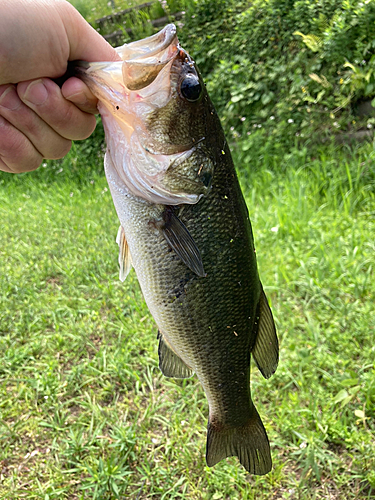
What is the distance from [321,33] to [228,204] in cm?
458

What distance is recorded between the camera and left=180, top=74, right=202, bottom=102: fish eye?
1.16 meters

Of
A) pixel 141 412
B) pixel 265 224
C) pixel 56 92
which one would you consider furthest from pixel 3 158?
pixel 265 224

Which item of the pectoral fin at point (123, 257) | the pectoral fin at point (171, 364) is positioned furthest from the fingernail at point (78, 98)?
the pectoral fin at point (171, 364)

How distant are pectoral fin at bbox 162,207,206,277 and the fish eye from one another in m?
0.35

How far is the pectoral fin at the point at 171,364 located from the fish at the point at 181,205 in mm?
60

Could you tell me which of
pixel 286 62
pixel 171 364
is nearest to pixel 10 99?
pixel 171 364

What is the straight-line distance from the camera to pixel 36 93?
1.35 meters

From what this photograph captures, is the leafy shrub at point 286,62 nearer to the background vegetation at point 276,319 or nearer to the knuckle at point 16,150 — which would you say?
the background vegetation at point 276,319

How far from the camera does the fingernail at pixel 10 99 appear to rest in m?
1.39

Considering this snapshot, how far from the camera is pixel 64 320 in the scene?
10.3 ft

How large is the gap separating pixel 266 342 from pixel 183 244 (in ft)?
1.56

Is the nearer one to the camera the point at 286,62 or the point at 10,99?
the point at 10,99

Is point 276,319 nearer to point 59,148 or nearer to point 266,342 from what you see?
point 266,342

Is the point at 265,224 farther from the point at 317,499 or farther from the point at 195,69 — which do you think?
the point at 195,69
